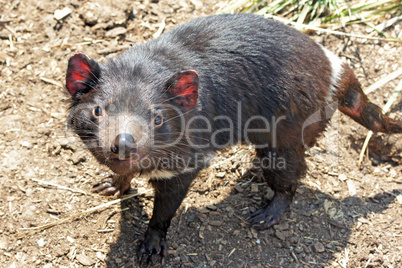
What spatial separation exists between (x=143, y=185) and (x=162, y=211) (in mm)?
868

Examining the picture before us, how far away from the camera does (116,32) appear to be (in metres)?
5.36

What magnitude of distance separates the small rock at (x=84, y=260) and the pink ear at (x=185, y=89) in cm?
160

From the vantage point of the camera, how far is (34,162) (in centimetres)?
433

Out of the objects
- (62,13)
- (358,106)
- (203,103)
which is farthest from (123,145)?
(62,13)

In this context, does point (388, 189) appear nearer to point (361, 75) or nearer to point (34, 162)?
point (361, 75)

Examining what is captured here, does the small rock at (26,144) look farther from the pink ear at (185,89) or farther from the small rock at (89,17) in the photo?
the pink ear at (185,89)

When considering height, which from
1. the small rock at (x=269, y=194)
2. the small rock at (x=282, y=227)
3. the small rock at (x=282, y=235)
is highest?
the small rock at (x=269, y=194)

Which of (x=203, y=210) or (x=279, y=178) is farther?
(x=203, y=210)

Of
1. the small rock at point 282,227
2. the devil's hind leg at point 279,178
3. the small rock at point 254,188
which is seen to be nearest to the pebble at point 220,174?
the small rock at point 254,188

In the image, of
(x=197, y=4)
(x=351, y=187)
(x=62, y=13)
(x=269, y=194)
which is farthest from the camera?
(x=197, y=4)

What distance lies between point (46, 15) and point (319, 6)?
352 centimetres

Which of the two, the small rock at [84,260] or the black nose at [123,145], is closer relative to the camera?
the black nose at [123,145]

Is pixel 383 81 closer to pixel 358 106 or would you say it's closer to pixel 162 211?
pixel 358 106

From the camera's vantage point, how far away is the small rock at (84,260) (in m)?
3.74
